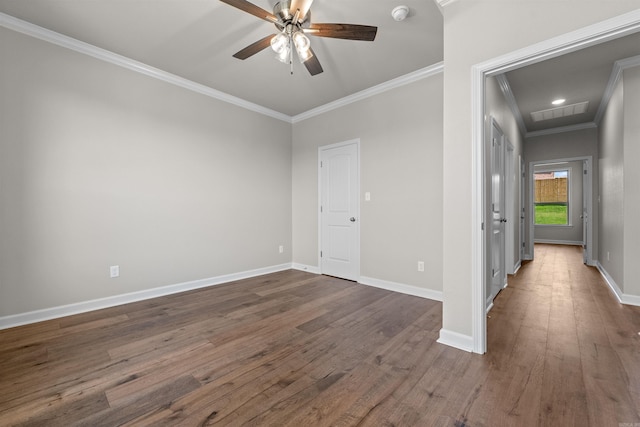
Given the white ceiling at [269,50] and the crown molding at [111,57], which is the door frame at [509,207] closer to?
the white ceiling at [269,50]

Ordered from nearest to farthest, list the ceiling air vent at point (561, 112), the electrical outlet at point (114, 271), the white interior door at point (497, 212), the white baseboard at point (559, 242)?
the electrical outlet at point (114, 271)
the white interior door at point (497, 212)
the ceiling air vent at point (561, 112)
the white baseboard at point (559, 242)

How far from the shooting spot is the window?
28.8ft

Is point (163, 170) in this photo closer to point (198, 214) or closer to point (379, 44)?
point (198, 214)

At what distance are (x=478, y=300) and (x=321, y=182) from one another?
3035 mm

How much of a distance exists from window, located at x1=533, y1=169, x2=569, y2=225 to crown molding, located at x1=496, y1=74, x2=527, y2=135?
4.85m

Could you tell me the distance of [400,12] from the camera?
2312 mm

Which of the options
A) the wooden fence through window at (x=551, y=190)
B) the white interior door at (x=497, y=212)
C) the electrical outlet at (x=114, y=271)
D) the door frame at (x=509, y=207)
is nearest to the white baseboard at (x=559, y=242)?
the wooden fence through window at (x=551, y=190)

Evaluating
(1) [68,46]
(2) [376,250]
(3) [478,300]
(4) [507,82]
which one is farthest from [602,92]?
(1) [68,46]

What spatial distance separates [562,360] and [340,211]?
2963 mm

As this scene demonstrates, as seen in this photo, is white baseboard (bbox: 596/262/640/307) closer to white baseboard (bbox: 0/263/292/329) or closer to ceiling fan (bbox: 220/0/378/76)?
ceiling fan (bbox: 220/0/378/76)

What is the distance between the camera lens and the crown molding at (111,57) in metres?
2.50

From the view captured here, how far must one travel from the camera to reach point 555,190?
9.15m

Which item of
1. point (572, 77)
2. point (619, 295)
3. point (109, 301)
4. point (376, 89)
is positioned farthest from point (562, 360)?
point (109, 301)

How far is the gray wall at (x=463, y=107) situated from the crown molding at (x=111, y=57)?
304 cm
